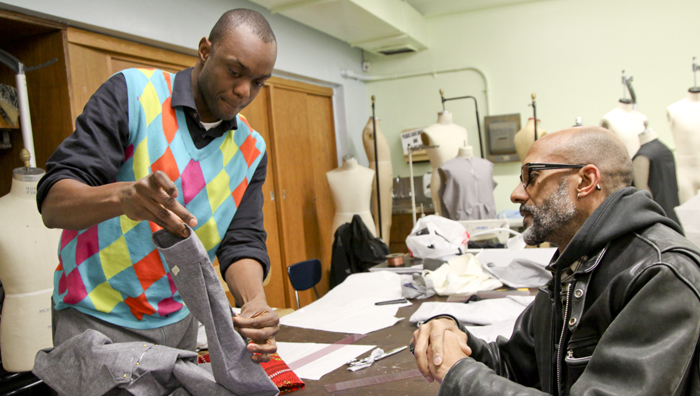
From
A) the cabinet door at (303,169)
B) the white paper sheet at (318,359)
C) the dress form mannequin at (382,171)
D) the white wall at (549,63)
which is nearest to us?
the white paper sheet at (318,359)

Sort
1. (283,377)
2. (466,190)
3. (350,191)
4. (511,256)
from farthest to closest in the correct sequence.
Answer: (350,191)
(466,190)
(511,256)
(283,377)

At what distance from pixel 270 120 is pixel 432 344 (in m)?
4.42

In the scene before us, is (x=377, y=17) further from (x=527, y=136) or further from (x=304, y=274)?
(x=304, y=274)

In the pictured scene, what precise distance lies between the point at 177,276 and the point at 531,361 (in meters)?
0.90

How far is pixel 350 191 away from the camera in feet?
18.7

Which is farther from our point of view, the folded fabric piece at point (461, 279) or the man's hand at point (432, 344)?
the folded fabric piece at point (461, 279)

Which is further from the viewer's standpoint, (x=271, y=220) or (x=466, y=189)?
(x=271, y=220)

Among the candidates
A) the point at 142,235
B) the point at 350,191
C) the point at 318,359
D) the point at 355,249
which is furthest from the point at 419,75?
the point at 142,235

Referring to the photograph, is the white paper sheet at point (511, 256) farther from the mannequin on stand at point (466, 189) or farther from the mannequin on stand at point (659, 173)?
the mannequin on stand at point (466, 189)

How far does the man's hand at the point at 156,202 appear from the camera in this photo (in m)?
0.90

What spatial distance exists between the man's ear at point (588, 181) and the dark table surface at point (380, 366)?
674 millimetres

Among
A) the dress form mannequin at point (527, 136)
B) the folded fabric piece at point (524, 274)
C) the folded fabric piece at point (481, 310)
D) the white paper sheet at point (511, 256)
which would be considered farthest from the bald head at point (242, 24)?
the dress form mannequin at point (527, 136)

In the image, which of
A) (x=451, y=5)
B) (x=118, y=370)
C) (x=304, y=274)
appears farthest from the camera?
(x=451, y=5)

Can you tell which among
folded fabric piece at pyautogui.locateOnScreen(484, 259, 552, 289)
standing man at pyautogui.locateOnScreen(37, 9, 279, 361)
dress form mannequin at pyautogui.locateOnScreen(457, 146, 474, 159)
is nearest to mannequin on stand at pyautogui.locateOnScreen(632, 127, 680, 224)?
dress form mannequin at pyautogui.locateOnScreen(457, 146, 474, 159)
